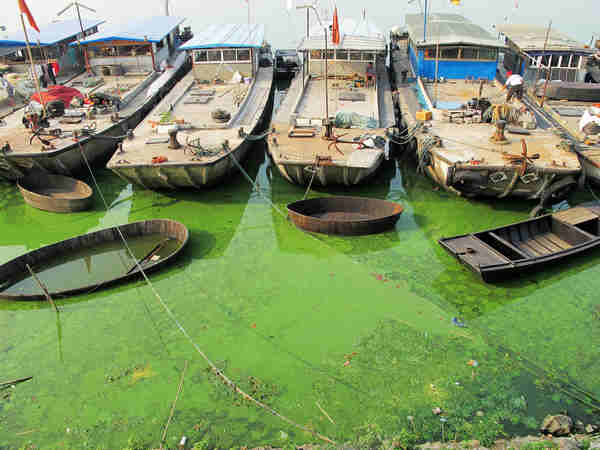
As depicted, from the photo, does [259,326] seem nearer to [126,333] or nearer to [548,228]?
[126,333]

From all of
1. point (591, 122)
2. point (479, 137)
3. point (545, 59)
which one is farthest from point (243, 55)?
point (591, 122)

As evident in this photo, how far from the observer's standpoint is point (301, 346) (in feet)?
27.4

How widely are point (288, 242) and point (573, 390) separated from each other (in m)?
6.85

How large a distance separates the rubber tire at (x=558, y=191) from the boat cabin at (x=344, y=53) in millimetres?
9748

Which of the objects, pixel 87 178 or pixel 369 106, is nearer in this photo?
pixel 87 178

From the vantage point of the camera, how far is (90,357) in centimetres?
820

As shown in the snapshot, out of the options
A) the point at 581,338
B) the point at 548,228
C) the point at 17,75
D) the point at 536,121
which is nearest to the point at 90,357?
the point at 581,338

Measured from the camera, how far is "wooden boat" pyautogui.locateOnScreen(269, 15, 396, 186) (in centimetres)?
1263

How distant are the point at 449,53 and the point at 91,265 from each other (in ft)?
53.8

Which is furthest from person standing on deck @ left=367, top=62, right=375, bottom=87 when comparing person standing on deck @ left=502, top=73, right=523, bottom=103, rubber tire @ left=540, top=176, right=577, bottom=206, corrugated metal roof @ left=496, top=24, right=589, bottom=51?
rubber tire @ left=540, top=176, right=577, bottom=206

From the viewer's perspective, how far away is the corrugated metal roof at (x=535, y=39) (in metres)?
19.9

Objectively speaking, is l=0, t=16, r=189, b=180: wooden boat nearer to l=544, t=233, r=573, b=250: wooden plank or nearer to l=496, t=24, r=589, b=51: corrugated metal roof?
l=544, t=233, r=573, b=250: wooden plank

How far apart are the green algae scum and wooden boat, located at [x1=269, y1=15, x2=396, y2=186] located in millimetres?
2036

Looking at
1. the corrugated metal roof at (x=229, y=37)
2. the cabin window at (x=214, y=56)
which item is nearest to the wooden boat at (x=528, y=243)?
the corrugated metal roof at (x=229, y=37)
